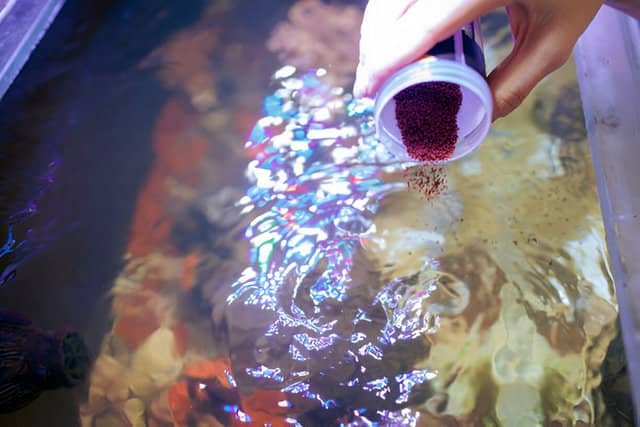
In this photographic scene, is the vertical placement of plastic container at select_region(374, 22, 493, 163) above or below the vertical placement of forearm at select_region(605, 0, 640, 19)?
above

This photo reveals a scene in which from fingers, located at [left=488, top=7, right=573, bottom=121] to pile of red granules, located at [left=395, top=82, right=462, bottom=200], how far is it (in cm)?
6

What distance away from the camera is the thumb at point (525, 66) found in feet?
2.00

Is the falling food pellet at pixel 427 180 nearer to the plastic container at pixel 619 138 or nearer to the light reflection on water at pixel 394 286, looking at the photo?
the light reflection on water at pixel 394 286

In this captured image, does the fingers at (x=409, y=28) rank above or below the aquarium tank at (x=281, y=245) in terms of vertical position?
above

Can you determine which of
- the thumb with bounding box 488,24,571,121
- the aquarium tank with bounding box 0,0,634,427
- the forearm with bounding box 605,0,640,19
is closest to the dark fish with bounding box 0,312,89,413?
the aquarium tank with bounding box 0,0,634,427

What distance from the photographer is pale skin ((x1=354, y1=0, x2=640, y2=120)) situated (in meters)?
0.54

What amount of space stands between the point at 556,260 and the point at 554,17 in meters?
0.38

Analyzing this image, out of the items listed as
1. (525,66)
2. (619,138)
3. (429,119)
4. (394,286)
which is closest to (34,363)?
(394,286)

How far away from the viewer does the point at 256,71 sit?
3.34 feet

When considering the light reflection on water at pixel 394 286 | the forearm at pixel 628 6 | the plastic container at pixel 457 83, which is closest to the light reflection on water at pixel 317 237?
the light reflection on water at pixel 394 286

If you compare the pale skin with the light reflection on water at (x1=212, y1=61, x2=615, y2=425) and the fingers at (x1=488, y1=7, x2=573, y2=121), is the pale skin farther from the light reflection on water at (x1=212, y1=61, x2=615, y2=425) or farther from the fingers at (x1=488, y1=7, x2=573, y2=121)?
the light reflection on water at (x1=212, y1=61, x2=615, y2=425)

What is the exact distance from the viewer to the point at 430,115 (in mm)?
616

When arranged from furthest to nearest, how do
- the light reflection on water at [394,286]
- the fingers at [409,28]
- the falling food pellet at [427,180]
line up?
the falling food pellet at [427,180] → the light reflection on water at [394,286] → the fingers at [409,28]

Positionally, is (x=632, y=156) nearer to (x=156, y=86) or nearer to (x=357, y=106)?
(x=357, y=106)
